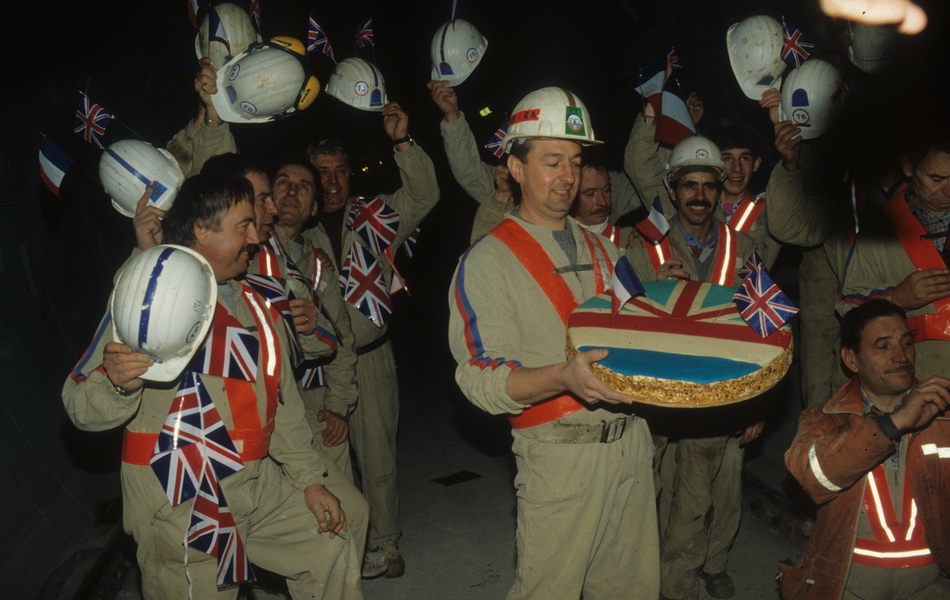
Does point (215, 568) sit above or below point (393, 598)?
above

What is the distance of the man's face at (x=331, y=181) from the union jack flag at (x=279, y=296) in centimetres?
113

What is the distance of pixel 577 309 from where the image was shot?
2.94 m

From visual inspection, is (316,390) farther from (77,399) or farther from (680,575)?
(680,575)

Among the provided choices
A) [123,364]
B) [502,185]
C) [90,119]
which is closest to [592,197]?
[502,185]

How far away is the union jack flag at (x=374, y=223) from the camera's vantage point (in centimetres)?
500

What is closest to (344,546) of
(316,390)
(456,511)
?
(316,390)

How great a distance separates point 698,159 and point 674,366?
246 centimetres

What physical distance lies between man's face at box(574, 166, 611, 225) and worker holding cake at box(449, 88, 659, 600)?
6.41 ft

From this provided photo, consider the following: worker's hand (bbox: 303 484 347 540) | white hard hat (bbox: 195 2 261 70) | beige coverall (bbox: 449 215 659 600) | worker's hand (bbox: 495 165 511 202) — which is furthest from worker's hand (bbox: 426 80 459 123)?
worker's hand (bbox: 303 484 347 540)

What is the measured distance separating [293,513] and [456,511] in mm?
2861

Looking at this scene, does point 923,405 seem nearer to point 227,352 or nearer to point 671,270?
point 671,270

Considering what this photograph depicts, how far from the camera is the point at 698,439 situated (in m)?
4.50

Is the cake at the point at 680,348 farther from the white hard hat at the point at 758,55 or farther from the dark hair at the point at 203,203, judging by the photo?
the white hard hat at the point at 758,55

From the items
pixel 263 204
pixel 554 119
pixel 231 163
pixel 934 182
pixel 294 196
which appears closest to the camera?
pixel 554 119
